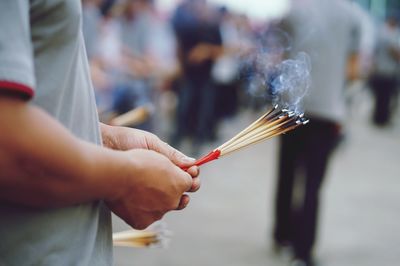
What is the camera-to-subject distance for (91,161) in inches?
43.1

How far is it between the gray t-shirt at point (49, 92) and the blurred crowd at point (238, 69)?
3.48 ft

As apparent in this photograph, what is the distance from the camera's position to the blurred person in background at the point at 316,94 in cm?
411

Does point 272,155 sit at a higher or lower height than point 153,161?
lower

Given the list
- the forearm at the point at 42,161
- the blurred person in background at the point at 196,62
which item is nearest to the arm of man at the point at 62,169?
the forearm at the point at 42,161

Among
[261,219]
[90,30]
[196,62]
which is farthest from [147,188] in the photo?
[196,62]

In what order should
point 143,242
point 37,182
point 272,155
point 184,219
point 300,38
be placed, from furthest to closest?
point 272,155 → point 184,219 → point 300,38 → point 143,242 → point 37,182

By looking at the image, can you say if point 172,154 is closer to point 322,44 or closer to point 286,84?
point 286,84

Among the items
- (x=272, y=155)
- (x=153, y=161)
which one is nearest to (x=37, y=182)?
(x=153, y=161)

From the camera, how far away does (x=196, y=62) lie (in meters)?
7.17

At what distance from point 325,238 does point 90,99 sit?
402 cm

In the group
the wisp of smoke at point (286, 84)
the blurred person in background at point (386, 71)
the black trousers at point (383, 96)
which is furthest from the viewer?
the black trousers at point (383, 96)

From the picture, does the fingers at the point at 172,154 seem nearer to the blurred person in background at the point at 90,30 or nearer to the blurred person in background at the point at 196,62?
the blurred person in background at the point at 90,30

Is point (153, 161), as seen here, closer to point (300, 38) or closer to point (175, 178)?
point (175, 178)

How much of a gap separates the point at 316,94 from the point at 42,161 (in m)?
3.27
